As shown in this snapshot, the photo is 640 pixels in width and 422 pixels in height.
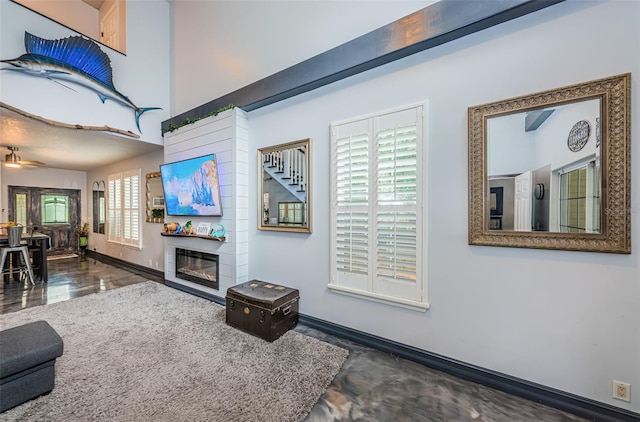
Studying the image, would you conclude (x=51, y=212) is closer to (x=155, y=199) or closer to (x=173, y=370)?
(x=155, y=199)

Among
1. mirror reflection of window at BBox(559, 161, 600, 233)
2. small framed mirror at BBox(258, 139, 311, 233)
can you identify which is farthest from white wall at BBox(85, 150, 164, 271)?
mirror reflection of window at BBox(559, 161, 600, 233)

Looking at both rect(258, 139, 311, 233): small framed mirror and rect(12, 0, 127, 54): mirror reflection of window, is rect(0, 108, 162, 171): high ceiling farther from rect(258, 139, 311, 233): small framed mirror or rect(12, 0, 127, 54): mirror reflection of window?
rect(258, 139, 311, 233): small framed mirror

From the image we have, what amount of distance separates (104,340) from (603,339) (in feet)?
14.3

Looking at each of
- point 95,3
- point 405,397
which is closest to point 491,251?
point 405,397

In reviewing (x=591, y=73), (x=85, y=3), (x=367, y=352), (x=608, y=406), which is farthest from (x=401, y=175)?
(x=85, y=3)

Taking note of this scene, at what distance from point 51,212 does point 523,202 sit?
430 inches

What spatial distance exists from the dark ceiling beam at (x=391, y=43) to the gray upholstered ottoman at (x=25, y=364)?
10.1 ft

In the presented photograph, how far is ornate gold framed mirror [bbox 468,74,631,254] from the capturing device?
1.58m

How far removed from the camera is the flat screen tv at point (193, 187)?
3645 millimetres

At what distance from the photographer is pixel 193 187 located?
154 inches

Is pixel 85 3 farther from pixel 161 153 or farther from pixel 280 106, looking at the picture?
pixel 280 106

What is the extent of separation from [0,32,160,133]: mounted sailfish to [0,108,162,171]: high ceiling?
2.08ft

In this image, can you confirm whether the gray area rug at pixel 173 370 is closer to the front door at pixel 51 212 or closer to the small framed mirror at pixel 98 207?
the small framed mirror at pixel 98 207

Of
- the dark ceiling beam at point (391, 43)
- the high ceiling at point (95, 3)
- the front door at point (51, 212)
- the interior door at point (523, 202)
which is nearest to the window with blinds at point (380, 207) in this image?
the dark ceiling beam at point (391, 43)
